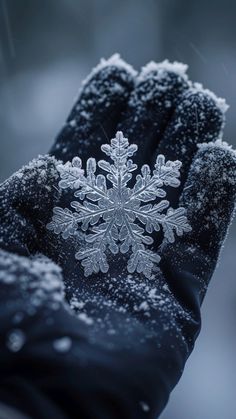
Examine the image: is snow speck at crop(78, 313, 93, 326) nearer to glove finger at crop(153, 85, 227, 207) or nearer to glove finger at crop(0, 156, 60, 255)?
glove finger at crop(0, 156, 60, 255)

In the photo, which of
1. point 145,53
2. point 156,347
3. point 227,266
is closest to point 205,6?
point 145,53

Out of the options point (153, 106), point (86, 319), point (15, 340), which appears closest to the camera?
point (15, 340)

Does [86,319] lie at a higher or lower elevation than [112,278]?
lower

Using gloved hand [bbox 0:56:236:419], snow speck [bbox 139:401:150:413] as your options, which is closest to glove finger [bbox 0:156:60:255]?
gloved hand [bbox 0:56:236:419]

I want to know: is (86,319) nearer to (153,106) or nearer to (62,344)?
(62,344)

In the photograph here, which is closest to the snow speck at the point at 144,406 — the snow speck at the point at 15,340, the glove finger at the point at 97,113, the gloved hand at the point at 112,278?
the gloved hand at the point at 112,278

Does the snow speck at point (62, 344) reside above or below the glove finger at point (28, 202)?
below

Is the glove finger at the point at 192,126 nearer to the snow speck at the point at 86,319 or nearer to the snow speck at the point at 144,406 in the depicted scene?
the snow speck at the point at 86,319

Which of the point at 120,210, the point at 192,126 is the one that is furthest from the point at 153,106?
the point at 120,210
